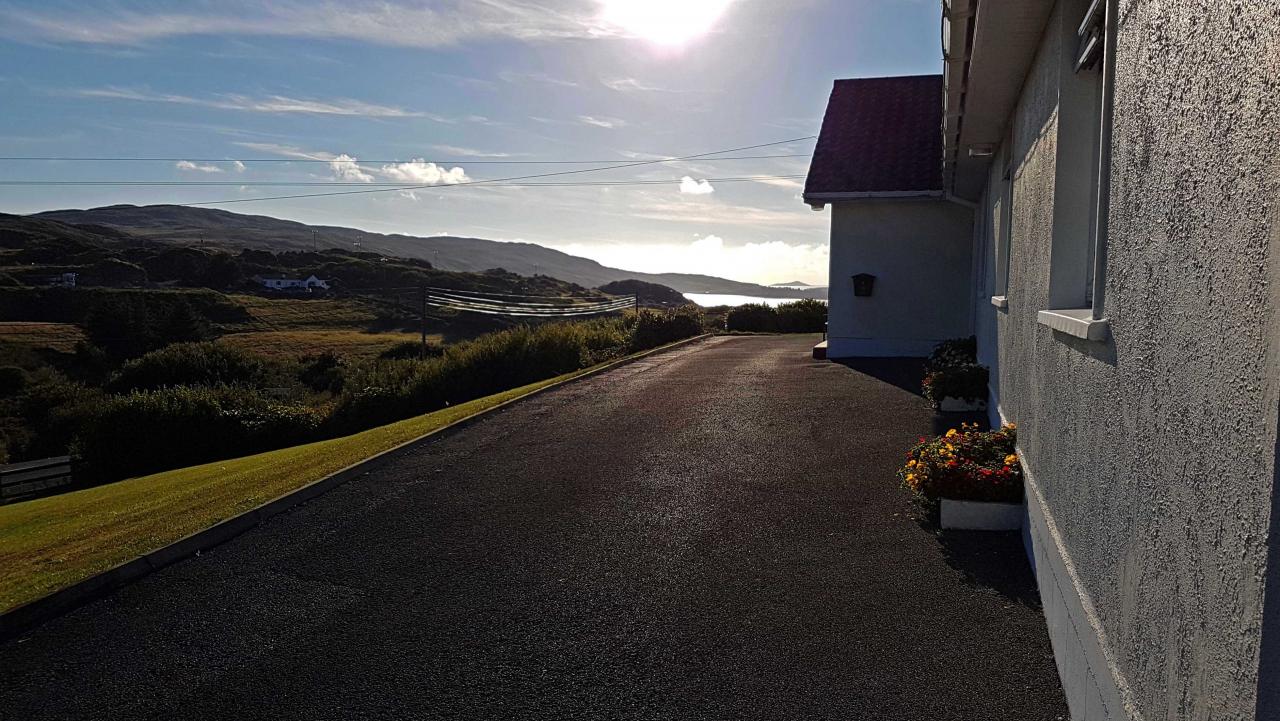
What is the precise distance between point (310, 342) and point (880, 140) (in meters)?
45.1

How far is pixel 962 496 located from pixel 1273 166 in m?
5.19

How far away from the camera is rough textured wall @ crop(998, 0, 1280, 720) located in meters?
1.82

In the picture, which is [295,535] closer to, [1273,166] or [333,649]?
[333,649]

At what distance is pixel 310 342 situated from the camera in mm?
55656

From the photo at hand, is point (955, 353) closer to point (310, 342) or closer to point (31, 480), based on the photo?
point (31, 480)

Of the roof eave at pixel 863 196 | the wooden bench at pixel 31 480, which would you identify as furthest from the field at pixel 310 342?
the roof eave at pixel 863 196

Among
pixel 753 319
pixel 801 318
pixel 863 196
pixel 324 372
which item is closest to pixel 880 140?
pixel 863 196

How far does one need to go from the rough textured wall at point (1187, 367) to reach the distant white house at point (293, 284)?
91657 mm

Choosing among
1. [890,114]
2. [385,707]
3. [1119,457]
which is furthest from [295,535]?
[890,114]

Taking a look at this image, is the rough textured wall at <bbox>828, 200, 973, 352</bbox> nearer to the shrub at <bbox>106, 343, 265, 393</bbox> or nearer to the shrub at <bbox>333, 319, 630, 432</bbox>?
the shrub at <bbox>333, 319, 630, 432</bbox>

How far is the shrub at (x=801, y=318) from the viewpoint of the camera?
29.5m

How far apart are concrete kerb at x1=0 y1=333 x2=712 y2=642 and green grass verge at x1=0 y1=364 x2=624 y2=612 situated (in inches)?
4.9

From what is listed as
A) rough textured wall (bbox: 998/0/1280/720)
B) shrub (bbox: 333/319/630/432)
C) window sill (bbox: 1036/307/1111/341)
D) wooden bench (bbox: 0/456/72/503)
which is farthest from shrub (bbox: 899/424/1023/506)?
wooden bench (bbox: 0/456/72/503)

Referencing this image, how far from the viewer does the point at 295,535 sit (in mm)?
7164
